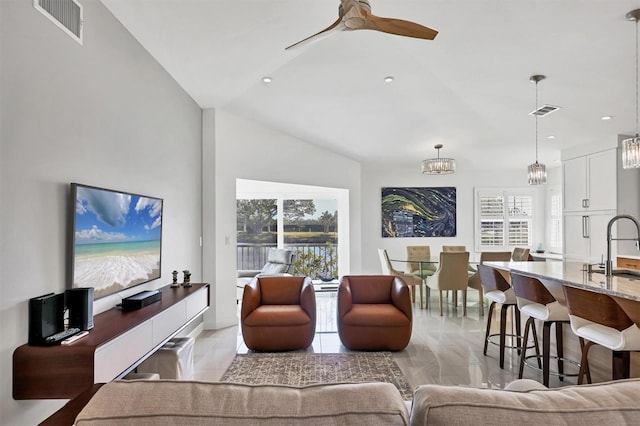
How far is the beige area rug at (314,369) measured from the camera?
3307 mm

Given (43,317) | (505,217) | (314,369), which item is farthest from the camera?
(505,217)

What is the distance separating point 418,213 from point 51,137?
6989 millimetres

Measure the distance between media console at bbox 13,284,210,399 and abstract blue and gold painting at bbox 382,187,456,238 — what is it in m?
6.12

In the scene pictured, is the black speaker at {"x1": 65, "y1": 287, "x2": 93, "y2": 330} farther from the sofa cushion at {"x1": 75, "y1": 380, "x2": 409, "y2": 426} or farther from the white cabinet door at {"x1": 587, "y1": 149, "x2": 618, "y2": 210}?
the white cabinet door at {"x1": 587, "y1": 149, "x2": 618, "y2": 210}

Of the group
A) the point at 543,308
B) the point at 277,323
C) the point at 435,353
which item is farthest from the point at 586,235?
the point at 277,323

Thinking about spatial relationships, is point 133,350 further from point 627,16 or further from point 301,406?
point 627,16

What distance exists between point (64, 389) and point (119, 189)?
149 centimetres

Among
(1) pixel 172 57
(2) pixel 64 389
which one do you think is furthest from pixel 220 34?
(2) pixel 64 389

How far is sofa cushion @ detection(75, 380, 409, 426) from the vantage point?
83cm

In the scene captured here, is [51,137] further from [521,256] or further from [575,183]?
[575,183]

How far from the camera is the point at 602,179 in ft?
18.2

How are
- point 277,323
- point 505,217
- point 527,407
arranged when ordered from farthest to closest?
point 505,217 → point 277,323 → point 527,407

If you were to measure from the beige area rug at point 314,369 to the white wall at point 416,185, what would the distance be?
4.21 metres

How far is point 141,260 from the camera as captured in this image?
3.19 metres
